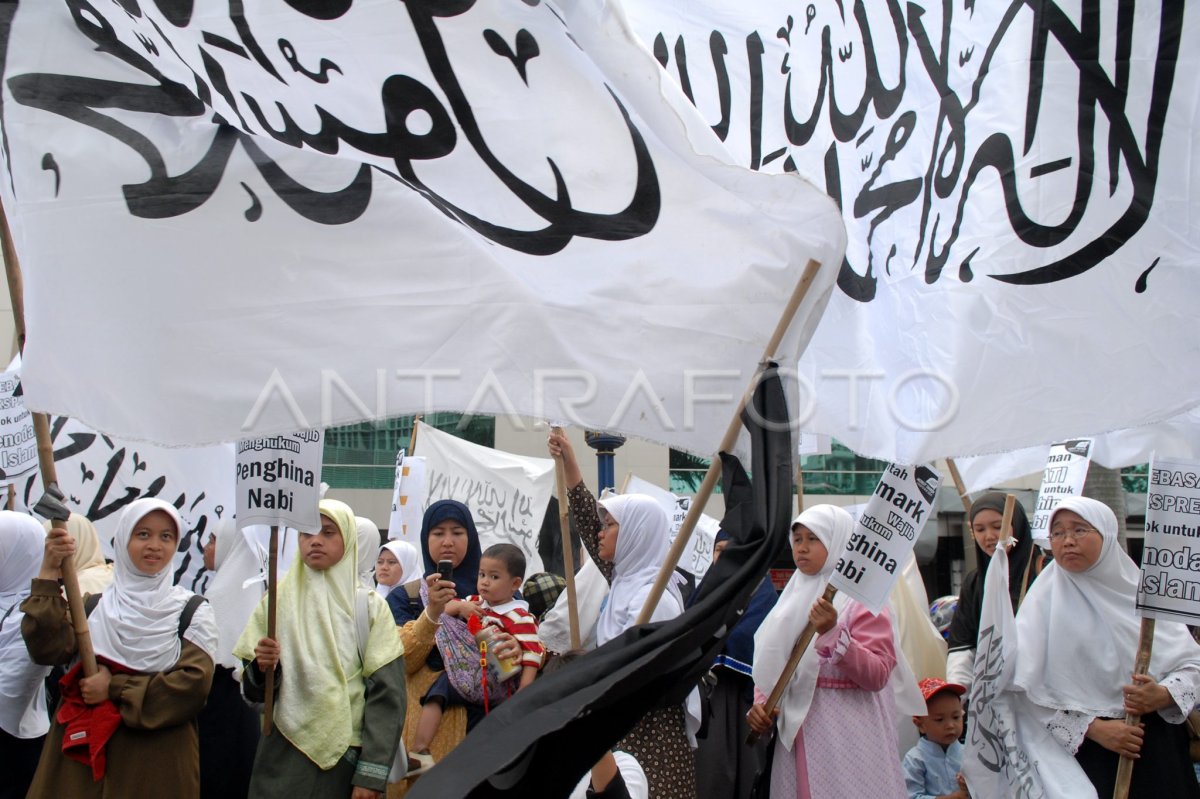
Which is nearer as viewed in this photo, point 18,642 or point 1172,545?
point 1172,545

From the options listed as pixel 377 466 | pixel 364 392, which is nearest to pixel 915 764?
pixel 364 392

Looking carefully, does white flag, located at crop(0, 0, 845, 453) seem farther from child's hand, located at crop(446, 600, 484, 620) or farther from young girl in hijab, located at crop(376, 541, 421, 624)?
young girl in hijab, located at crop(376, 541, 421, 624)

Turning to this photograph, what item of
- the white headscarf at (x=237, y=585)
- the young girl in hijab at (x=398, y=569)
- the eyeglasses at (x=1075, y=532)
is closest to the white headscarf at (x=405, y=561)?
the young girl in hijab at (x=398, y=569)

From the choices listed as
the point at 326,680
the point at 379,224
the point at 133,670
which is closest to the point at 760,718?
the point at 326,680

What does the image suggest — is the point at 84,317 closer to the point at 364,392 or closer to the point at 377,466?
the point at 364,392

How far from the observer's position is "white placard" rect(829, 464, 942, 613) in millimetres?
4004

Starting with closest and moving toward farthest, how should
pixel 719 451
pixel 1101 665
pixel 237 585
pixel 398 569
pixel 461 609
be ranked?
pixel 719 451 < pixel 1101 665 < pixel 461 609 < pixel 237 585 < pixel 398 569

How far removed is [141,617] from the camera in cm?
408

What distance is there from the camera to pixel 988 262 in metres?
3.23

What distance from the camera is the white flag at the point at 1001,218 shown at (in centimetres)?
301

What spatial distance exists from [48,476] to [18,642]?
4.97 ft

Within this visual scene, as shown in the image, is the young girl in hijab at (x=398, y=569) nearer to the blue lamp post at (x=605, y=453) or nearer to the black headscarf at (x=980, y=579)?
the blue lamp post at (x=605, y=453)

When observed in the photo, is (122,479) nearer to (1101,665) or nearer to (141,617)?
(141,617)

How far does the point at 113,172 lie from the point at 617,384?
51.0 inches
